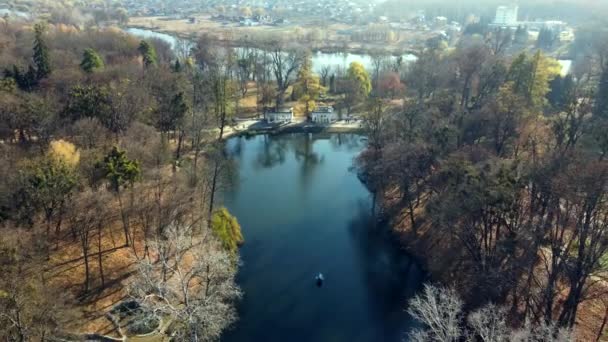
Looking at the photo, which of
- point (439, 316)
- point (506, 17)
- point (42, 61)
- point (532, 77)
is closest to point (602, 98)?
point (532, 77)

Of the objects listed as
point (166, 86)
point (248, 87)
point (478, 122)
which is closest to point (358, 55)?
point (248, 87)

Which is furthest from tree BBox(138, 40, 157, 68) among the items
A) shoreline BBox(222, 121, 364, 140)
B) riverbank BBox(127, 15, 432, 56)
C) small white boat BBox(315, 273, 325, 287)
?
small white boat BBox(315, 273, 325, 287)

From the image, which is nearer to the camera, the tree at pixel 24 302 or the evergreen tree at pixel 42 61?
the tree at pixel 24 302

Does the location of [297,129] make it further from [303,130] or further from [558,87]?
[558,87]

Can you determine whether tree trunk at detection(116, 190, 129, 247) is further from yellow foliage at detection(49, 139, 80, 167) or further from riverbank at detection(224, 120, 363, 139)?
riverbank at detection(224, 120, 363, 139)

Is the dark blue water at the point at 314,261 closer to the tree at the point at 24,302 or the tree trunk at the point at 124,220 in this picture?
the tree trunk at the point at 124,220

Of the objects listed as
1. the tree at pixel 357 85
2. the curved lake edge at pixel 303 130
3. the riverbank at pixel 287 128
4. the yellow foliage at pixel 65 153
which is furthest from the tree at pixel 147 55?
the yellow foliage at pixel 65 153

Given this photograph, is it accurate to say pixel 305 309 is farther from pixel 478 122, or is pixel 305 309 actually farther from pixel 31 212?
pixel 478 122

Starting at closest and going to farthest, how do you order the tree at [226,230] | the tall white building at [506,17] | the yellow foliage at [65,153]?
1. the yellow foliage at [65,153]
2. the tree at [226,230]
3. the tall white building at [506,17]
